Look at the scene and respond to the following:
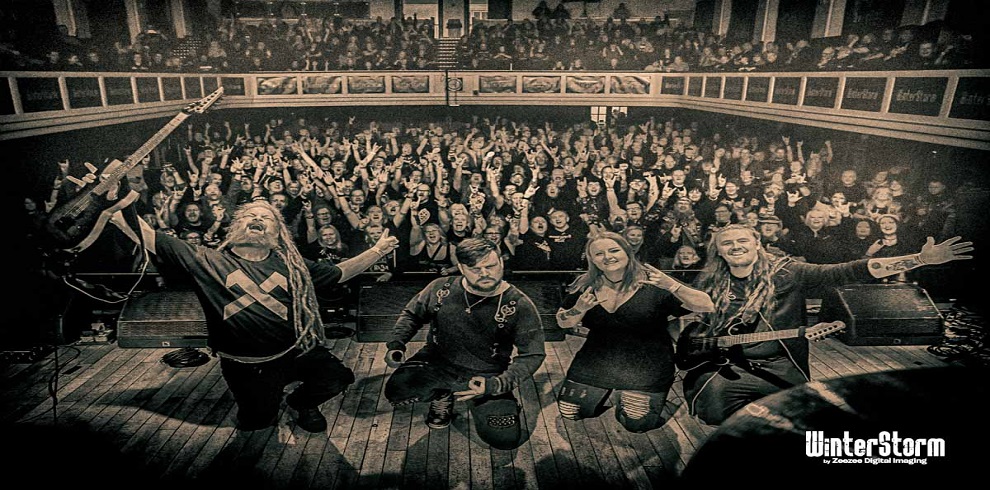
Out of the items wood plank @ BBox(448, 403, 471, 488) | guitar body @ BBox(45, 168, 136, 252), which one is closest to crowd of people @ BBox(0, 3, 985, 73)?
guitar body @ BBox(45, 168, 136, 252)

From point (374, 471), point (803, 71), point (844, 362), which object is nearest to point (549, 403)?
point (374, 471)

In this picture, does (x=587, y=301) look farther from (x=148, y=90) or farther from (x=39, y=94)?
(x=39, y=94)

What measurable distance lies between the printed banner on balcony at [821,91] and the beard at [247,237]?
5549 mm

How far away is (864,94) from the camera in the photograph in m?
5.88

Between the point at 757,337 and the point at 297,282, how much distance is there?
13.0ft

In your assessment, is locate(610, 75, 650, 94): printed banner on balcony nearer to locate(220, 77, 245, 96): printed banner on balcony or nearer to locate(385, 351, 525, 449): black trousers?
locate(385, 351, 525, 449): black trousers

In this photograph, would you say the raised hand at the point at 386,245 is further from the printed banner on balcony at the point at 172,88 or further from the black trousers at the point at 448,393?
the printed banner on balcony at the point at 172,88

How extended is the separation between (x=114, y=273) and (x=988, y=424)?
699 centimetres

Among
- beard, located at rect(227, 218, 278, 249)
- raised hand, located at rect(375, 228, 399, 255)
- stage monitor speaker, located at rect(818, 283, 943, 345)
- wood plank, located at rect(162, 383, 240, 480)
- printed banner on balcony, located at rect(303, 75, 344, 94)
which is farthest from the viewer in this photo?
printed banner on balcony, located at rect(303, 75, 344, 94)

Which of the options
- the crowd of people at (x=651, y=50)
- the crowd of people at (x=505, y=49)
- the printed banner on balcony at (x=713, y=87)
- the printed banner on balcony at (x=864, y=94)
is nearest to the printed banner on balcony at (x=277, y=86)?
the crowd of people at (x=505, y=49)

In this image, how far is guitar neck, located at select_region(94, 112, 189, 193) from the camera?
17.4ft

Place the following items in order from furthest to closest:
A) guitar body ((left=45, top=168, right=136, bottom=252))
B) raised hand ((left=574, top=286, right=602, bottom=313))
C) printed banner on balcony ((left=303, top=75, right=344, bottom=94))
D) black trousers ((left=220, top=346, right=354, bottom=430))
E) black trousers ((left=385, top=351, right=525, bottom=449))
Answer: printed banner on balcony ((left=303, top=75, right=344, bottom=94))
guitar body ((left=45, top=168, right=136, bottom=252))
raised hand ((left=574, top=286, right=602, bottom=313))
black trousers ((left=220, top=346, right=354, bottom=430))
black trousers ((left=385, top=351, right=525, bottom=449))

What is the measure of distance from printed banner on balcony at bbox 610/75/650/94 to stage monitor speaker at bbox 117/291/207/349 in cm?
489

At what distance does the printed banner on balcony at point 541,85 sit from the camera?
6203 millimetres
